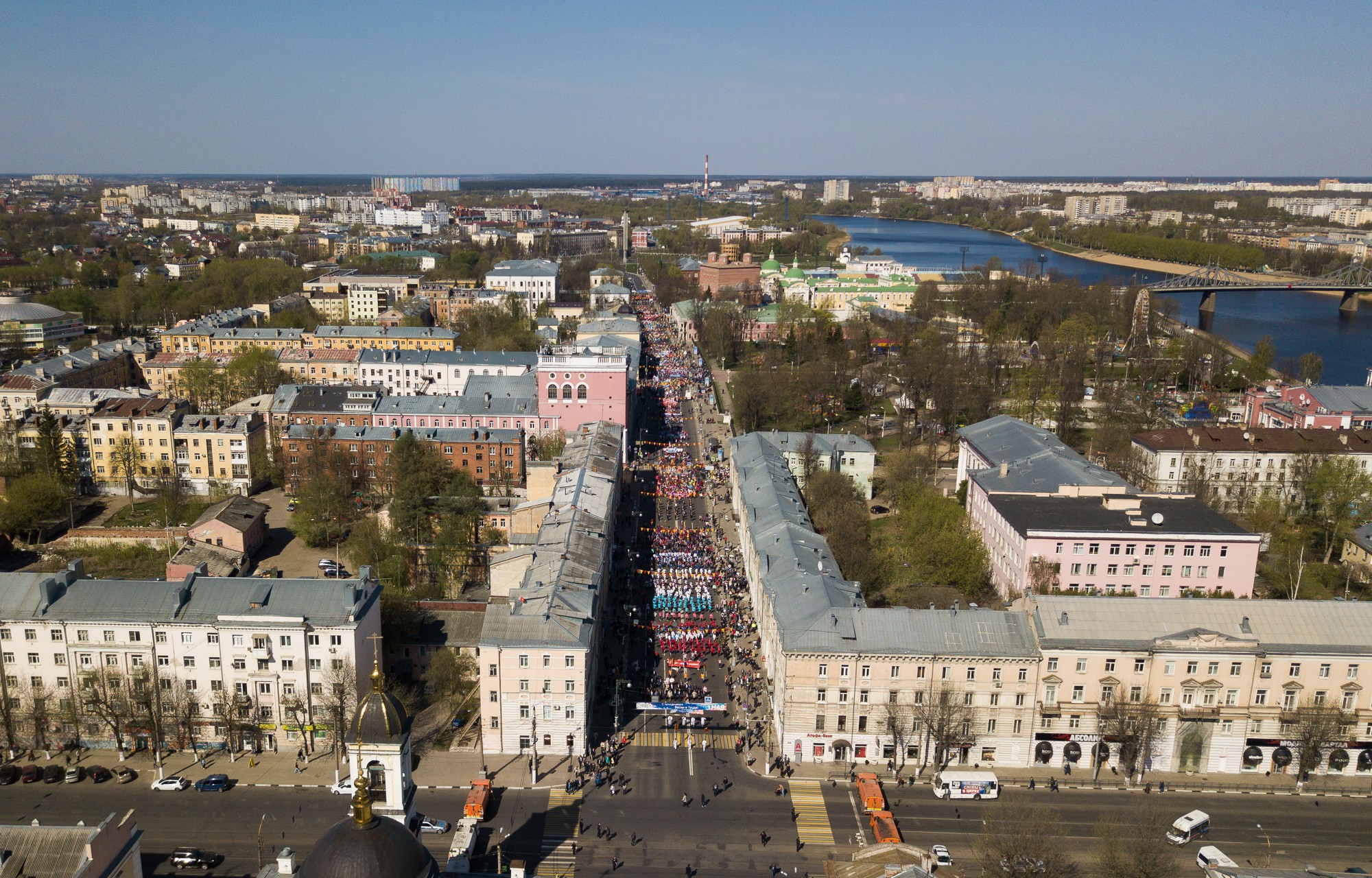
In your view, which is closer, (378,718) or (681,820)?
(378,718)

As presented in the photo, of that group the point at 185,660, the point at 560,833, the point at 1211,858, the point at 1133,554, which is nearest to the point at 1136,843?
the point at 1211,858

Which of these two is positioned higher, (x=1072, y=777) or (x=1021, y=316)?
(x=1021, y=316)

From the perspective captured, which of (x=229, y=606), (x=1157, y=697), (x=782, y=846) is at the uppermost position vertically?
(x=229, y=606)

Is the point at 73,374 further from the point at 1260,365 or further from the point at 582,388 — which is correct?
the point at 1260,365

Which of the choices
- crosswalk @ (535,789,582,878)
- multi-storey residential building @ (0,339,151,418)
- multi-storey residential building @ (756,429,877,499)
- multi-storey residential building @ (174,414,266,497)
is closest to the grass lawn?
multi-storey residential building @ (174,414,266,497)

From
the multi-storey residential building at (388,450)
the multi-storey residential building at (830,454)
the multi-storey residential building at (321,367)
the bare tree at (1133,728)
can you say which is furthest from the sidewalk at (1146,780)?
the multi-storey residential building at (321,367)

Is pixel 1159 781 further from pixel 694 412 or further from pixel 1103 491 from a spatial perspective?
pixel 694 412

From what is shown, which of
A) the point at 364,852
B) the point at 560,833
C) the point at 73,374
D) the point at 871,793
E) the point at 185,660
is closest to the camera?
the point at 364,852

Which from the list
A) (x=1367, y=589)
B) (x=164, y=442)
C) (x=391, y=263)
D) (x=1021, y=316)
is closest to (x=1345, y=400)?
(x=1367, y=589)
